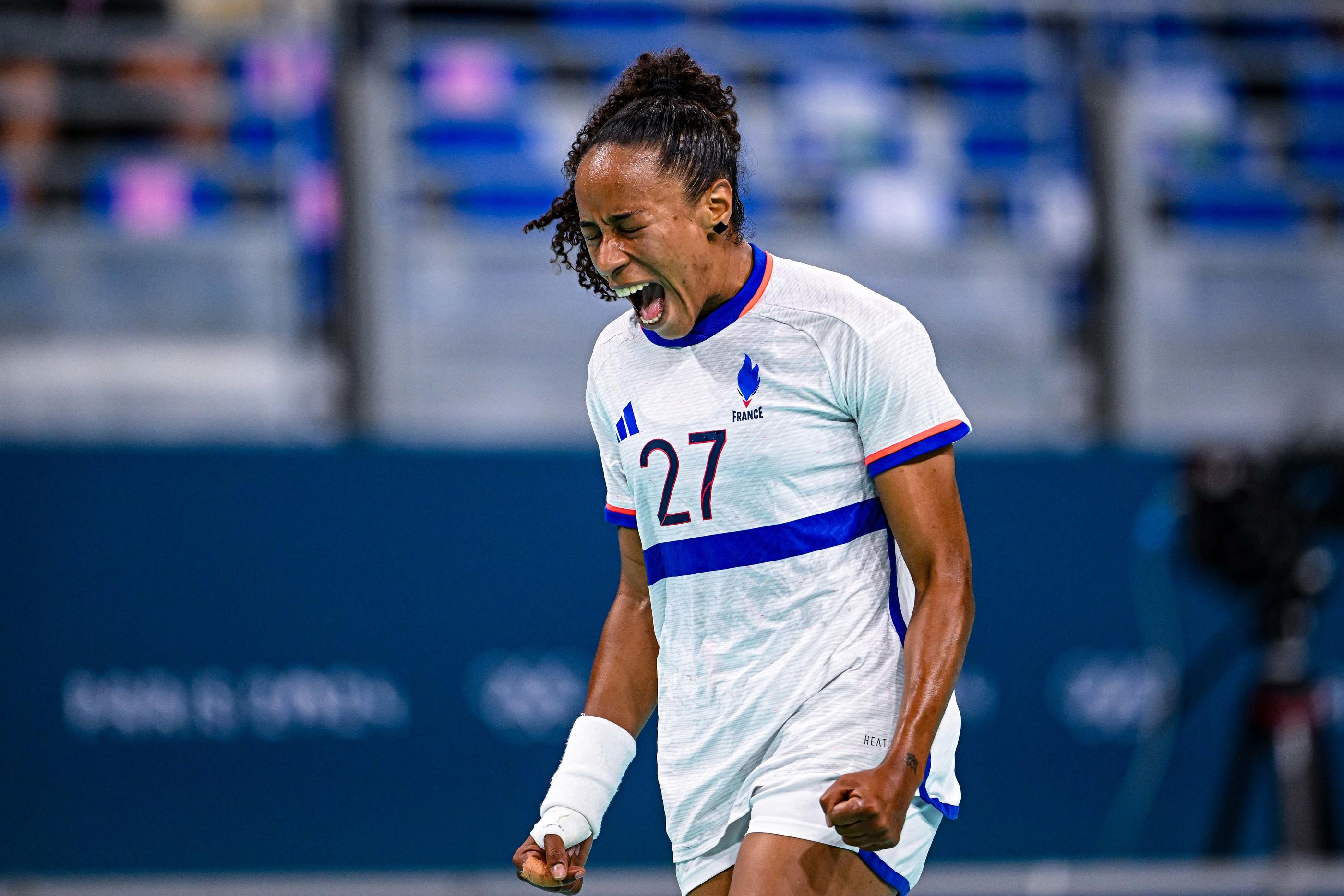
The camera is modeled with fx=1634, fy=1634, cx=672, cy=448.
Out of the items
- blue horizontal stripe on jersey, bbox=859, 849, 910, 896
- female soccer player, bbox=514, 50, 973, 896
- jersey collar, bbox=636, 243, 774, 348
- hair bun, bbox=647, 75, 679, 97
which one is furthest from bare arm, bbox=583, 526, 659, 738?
hair bun, bbox=647, 75, 679, 97

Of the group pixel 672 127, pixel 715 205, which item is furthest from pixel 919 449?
pixel 672 127

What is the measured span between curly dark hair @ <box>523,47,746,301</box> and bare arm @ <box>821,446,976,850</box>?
49 centimetres

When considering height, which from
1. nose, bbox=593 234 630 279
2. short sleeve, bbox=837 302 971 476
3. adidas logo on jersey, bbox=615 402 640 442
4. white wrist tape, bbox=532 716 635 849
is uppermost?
nose, bbox=593 234 630 279

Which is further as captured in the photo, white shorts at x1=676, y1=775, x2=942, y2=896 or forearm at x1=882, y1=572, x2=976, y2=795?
white shorts at x1=676, y1=775, x2=942, y2=896

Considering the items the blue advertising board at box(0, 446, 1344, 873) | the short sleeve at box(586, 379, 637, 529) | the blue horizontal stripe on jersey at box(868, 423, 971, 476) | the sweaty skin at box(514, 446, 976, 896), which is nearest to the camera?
the sweaty skin at box(514, 446, 976, 896)

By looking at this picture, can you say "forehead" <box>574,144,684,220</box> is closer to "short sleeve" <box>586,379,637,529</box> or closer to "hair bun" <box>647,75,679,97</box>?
"hair bun" <box>647,75,679,97</box>

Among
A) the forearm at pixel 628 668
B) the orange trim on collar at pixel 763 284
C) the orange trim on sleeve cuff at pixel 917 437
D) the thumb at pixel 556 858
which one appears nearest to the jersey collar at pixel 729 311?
the orange trim on collar at pixel 763 284

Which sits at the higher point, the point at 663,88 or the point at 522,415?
the point at 663,88

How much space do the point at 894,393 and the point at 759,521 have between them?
0.93ft

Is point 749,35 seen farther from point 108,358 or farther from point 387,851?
point 387,851

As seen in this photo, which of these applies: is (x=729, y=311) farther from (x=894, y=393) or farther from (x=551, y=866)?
(x=551, y=866)

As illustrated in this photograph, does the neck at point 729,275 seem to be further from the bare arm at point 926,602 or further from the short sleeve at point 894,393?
the bare arm at point 926,602

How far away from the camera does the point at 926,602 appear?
7.82ft

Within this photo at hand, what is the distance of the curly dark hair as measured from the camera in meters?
2.45
